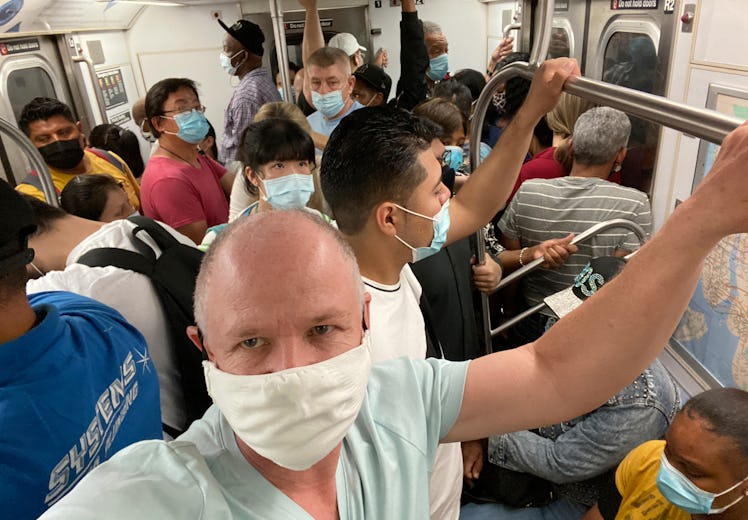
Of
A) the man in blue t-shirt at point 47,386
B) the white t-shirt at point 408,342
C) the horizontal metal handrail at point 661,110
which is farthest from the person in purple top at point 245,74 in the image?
the horizontal metal handrail at point 661,110

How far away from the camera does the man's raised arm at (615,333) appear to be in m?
0.76

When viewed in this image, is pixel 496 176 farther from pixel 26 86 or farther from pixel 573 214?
pixel 26 86

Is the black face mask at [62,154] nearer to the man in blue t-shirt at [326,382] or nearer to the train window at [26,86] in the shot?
the train window at [26,86]

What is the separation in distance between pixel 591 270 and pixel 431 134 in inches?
31.7

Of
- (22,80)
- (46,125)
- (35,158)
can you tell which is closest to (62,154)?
(46,125)

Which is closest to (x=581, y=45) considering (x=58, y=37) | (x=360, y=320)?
(x=360, y=320)

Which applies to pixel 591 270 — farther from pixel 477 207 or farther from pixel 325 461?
pixel 325 461

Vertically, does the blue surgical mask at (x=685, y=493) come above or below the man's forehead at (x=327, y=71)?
below

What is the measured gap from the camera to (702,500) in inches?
62.9

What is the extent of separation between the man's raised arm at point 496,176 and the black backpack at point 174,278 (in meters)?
0.88

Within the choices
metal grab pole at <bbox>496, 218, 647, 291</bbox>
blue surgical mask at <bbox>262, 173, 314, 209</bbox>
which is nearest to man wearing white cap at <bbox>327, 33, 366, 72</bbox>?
blue surgical mask at <bbox>262, 173, 314, 209</bbox>

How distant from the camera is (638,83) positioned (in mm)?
2963

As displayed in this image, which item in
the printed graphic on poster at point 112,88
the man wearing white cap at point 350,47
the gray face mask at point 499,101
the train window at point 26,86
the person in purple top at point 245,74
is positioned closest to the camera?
the person in purple top at point 245,74

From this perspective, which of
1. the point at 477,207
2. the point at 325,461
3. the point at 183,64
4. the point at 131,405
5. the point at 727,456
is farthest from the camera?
the point at 183,64
